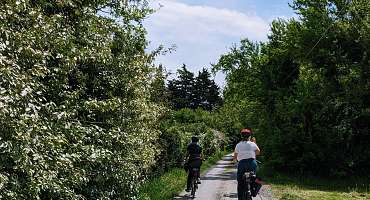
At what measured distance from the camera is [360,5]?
23516 millimetres

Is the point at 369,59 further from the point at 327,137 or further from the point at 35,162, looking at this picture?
the point at 35,162

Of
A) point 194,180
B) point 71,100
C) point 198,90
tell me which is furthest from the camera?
point 198,90

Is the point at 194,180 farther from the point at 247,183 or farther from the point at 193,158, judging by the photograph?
the point at 247,183

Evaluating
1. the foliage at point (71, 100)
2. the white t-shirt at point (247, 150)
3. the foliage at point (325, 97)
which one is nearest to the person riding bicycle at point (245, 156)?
the white t-shirt at point (247, 150)

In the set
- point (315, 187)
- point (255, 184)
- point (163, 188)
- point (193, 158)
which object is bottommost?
point (315, 187)

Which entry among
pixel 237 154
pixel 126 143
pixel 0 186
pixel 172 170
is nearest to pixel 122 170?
pixel 126 143

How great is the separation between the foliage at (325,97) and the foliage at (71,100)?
13168 millimetres

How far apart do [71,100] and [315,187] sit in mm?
14598

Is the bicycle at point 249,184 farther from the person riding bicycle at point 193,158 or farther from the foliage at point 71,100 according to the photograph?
the person riding bicycle at point 193,158

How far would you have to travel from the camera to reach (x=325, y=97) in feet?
77.7

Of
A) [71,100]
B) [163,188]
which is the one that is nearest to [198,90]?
[163,188]

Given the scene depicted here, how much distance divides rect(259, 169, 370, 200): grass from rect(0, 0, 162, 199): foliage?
20.8 ft

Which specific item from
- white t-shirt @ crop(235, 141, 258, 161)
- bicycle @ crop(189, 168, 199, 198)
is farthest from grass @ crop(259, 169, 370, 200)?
white t-shirt @ crop(235, 141, 258, 161)

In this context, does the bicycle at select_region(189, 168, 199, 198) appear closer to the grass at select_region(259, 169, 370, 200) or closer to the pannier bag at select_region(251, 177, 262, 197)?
the grass at select_region(259, 169, 370, 200)
